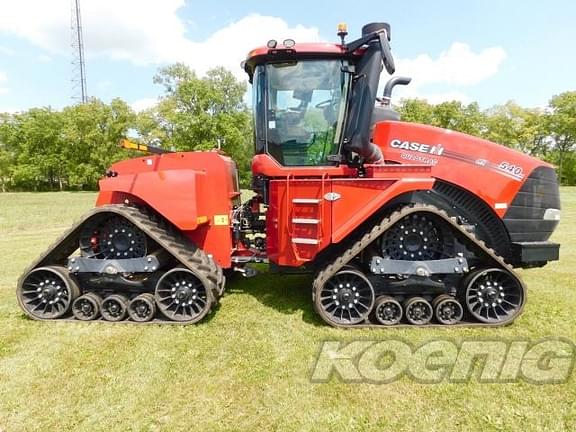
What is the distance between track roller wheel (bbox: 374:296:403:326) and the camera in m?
4.38

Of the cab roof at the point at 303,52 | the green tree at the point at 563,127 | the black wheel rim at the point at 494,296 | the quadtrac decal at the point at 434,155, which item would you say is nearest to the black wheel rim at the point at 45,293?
the cab roof at the point at 303,52

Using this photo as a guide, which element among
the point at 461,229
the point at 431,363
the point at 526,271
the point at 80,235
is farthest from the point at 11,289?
the point at 526,271

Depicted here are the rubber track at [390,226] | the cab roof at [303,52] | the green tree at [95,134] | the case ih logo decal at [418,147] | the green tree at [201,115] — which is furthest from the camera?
the green tree at [95,134]

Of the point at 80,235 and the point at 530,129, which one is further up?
the point at 530,129

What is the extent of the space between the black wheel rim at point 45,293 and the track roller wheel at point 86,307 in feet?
0.36

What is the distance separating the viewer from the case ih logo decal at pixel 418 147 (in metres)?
4.68

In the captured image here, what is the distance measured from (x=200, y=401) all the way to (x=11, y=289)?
4.68 meters

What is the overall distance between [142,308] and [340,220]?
2567 mm

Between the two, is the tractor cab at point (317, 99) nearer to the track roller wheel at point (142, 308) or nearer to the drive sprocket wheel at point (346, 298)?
the drive sprocket wheel at point (346, 298)

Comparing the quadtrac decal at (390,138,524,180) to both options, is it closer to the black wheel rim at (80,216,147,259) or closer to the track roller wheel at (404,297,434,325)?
the track roller wheel at (404,297,434,325)

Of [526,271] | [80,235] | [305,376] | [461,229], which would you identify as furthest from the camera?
[526,271]

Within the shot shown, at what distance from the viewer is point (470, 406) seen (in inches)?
118

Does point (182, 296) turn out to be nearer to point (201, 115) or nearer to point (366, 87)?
point (366, 87)

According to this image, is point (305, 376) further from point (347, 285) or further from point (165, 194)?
point (165, 194)
